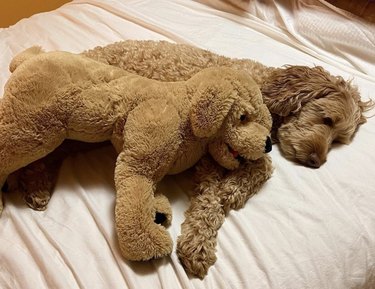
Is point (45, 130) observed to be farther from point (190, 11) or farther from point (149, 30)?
point (190, 11)

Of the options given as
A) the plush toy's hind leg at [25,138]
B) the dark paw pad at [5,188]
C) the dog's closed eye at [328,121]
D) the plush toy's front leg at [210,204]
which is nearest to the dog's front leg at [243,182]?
the plush toy's front leg at [210,204]

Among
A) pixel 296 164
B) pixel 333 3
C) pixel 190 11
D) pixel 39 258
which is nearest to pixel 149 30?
pixel 190 11

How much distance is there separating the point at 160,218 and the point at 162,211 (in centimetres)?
2

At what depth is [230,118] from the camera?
3.60 feet

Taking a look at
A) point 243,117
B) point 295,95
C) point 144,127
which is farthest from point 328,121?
point 144,127

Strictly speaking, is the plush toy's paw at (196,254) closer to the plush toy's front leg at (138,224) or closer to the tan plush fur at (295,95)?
the plush toy's front leg at (138,224)

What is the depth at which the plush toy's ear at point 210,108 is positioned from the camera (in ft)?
3.50

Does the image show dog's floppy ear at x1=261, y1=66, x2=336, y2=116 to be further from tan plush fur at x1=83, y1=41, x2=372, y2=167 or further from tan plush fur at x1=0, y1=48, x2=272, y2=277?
tan plush fur at x1=0, y1=48, x2=272, y2=277

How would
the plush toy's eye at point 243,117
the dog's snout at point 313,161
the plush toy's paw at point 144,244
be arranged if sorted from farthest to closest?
1. the dog's snout at point 313,161
2. the plush toy's eye at point 243,117
3. the plush toy's paw at point 144,244

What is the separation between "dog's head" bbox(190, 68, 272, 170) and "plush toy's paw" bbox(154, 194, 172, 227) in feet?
0.60

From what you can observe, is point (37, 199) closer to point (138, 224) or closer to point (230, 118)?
point (138, 224)

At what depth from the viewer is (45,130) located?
42.3 inches

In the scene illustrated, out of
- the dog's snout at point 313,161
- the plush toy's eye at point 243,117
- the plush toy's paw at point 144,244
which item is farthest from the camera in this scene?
the dog's snout at point 313,161

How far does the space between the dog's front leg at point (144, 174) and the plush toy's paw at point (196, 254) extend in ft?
0.12
